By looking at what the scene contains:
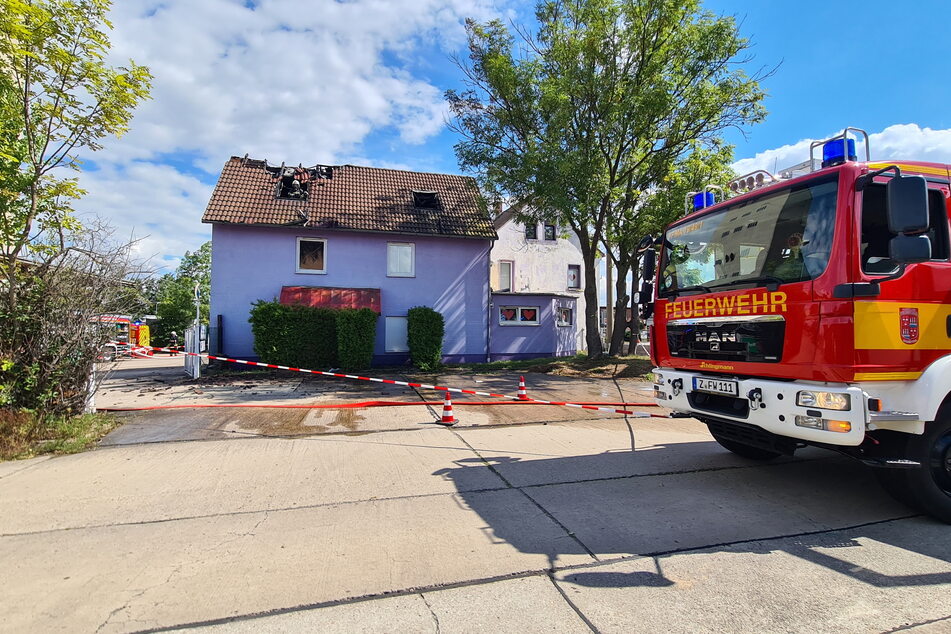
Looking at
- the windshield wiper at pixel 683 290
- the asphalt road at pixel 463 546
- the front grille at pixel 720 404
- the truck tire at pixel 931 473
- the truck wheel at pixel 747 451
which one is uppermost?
the windshield wiper at pixel 683 290

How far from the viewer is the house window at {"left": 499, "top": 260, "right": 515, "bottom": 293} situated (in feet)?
97.5

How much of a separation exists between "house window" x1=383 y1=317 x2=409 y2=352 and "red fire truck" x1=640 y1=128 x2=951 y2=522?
50.1ft

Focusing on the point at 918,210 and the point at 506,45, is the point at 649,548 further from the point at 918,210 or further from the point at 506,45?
the point at 506,45

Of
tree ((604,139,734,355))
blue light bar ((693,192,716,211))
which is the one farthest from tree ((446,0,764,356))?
blue light bar ((693,192,716,211))

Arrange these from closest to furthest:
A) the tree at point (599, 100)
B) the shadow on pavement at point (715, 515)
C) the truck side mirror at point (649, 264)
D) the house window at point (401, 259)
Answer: the shadow on pavement at point (715, 515) < the truck side mirror at point (649, 264) < the tree at point (599, 100) < the house window at point (401, 259)

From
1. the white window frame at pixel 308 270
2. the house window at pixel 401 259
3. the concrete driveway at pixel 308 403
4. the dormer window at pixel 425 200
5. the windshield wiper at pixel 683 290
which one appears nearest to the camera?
the windshield wiper at pixel 683 290

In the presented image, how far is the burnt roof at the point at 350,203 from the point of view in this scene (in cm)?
1823

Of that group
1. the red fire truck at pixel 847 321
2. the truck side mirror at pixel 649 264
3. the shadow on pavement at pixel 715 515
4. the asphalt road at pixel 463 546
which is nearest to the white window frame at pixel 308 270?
the asphalt road at pixel 463 546

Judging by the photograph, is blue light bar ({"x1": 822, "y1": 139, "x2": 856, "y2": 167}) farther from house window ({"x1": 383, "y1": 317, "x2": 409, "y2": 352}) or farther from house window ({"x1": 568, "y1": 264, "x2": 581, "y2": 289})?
house window ({"x1": 568, "y1": 264, "x2": 581, "y2": 289})

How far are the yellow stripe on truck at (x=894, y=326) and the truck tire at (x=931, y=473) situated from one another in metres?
0.58

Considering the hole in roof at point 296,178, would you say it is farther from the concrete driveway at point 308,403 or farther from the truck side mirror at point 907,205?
the truck side mirror at point 907,205

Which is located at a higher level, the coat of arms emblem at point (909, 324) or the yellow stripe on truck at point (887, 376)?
the coat of arms emblem at point (909, 324)

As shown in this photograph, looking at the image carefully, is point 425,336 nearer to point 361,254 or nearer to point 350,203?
point 361,254

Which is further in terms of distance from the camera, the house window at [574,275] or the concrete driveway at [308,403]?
the house window at [574,275]
